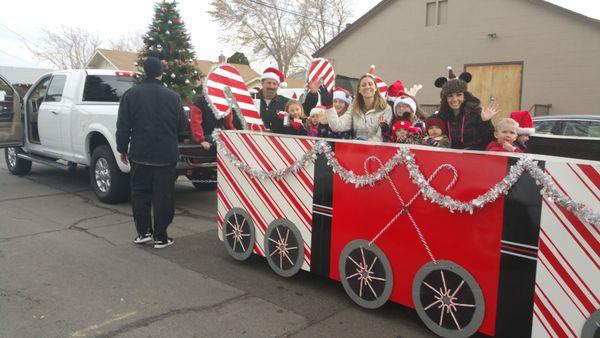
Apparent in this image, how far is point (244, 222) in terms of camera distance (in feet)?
15.0

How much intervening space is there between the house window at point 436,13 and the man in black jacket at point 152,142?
1748 centimetres

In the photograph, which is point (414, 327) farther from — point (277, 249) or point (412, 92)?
point (412, 92)

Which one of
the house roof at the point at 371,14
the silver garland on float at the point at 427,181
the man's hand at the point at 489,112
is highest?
the house roof at the point at 371,14

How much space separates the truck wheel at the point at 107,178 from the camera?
692 cm

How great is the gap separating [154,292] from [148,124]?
5.89 ft

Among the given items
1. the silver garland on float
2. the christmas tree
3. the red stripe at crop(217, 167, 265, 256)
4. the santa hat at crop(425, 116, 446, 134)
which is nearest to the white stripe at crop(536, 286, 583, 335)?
the silver garland on float

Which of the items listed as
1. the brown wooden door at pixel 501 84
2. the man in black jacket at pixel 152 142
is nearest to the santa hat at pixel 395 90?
the man in black jacket at pixel 152 142

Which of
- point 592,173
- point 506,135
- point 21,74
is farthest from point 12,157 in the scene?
point 21,74

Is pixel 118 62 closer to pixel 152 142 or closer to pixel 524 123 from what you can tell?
pixel 152 142

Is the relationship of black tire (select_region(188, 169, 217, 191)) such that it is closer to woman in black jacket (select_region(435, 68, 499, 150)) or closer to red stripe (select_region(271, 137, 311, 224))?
red stripe (select_region(271, 137, 311, 224))

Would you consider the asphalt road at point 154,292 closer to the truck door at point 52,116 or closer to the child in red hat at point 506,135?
the child in red hat at point 506,135

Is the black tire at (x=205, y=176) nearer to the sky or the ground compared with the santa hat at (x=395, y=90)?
nearer to the ground

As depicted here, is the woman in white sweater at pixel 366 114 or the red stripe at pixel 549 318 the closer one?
the red stripe at pixel 549 318

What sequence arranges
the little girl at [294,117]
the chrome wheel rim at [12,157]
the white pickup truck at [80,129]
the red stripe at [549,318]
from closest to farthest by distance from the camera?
the red stripe at [549,318]
the little girl at [294,117]
the white pickup truck at [80,129]
the chrome wheel rim at [12,157]
